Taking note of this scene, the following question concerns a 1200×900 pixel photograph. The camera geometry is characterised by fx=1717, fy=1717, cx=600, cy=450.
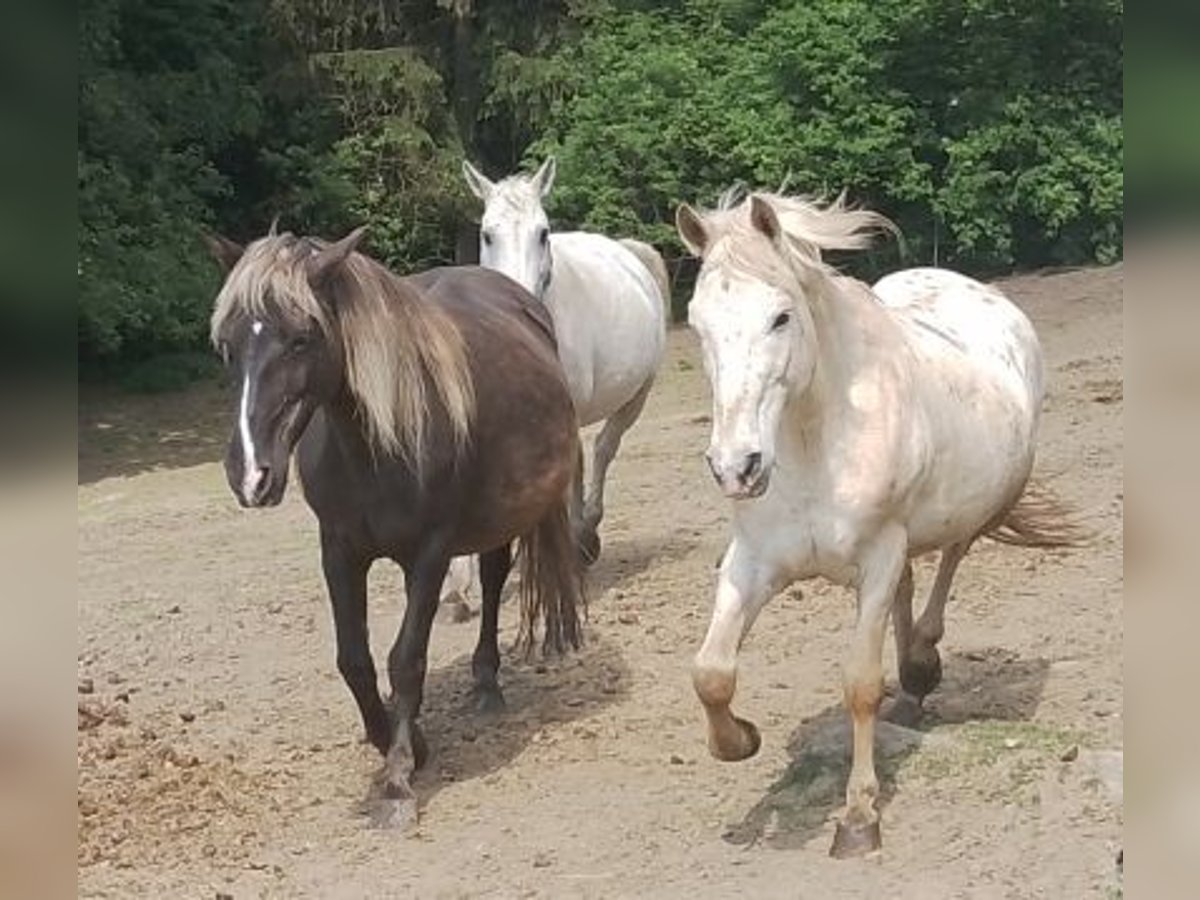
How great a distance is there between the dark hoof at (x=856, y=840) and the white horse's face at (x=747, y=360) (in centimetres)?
98

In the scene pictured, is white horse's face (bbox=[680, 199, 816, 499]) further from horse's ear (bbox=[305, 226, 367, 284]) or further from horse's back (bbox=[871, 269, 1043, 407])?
horse's ear (bbox=[305, 226, 367, 284])

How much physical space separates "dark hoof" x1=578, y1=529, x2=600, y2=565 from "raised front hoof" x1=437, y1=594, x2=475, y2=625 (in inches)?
34.9

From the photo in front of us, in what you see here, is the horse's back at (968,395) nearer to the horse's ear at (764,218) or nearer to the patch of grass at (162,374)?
the horse's ear at (764,218)

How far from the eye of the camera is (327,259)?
4785 mm

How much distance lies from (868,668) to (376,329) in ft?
5.56

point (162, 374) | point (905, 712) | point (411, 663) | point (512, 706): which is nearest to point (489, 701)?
point (512, 706)

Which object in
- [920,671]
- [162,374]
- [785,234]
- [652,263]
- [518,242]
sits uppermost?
[785,234]

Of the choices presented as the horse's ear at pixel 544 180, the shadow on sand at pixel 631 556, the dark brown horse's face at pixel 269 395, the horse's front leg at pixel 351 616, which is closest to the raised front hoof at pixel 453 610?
Result: the shadow on sand at pixel 631 556

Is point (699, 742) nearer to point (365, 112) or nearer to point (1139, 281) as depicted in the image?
point (1139, 281)

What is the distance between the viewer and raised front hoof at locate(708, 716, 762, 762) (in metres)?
4.50

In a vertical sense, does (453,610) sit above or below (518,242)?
below

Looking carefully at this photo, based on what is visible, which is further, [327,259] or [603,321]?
[603,321]

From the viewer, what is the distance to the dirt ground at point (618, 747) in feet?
14.4

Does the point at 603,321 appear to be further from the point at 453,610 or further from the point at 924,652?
the point at 924,652
